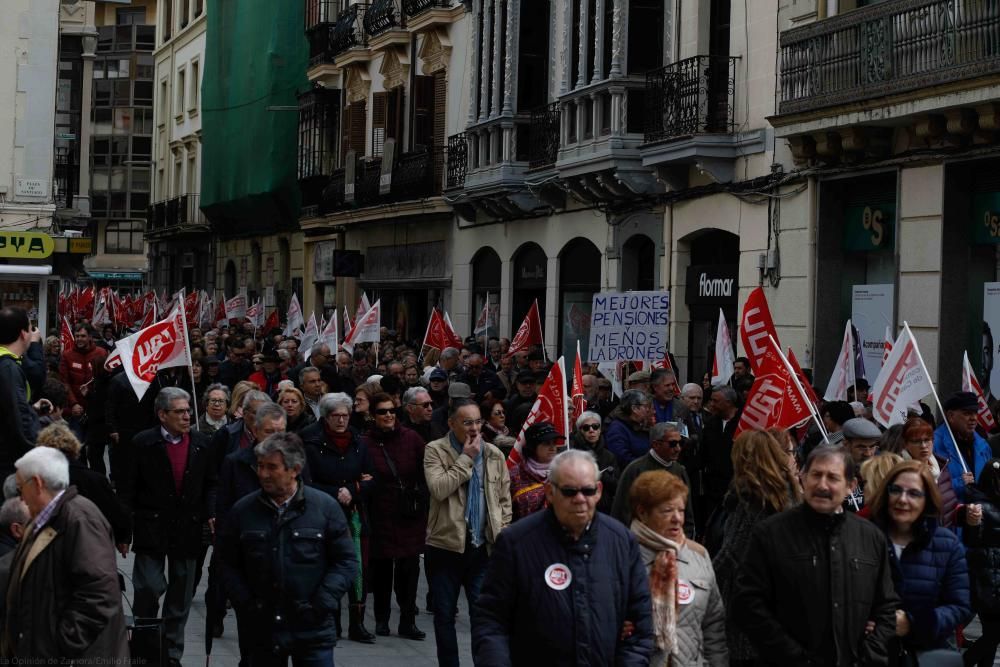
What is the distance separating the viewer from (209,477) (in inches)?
400

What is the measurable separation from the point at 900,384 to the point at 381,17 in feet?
78.7

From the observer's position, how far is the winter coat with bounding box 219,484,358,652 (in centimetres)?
733

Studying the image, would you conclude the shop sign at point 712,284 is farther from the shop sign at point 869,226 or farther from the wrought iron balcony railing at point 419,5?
the wrought iron balcony railing at point 419,5

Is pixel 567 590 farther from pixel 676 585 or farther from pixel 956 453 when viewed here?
pixel 956 453

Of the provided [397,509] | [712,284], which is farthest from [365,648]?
[712,284]

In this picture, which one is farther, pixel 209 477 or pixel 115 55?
pixel 115 55

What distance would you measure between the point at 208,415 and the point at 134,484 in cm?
210

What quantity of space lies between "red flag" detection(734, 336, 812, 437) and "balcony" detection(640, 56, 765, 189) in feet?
28.5

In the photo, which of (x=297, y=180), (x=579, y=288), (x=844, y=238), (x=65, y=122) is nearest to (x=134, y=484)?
(x=844, y=238)

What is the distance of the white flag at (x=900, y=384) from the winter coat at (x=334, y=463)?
3.43 metres

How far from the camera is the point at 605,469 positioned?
1070 centimetres

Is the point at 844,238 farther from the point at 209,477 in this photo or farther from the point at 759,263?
the point at 209,477

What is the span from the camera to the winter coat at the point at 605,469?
417 inches

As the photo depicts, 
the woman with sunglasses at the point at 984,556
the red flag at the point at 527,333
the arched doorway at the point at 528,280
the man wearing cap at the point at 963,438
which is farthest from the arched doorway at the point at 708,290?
the woman with sunglasses at the point at 984,556
